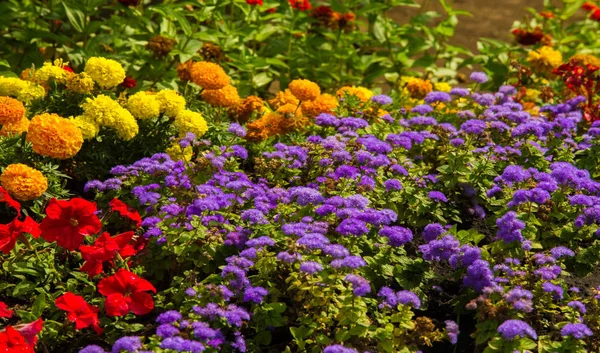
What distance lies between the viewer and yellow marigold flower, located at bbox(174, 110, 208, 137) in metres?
4.66

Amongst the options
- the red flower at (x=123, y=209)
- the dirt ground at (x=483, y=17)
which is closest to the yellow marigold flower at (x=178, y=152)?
the red flower at (x=123, y=209)

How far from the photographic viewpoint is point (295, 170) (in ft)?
14.9

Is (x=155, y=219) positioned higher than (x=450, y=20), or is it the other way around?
(x=450, y=20)

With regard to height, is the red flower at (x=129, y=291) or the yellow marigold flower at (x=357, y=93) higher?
the yellow marigold flower at (x=357, y=93)

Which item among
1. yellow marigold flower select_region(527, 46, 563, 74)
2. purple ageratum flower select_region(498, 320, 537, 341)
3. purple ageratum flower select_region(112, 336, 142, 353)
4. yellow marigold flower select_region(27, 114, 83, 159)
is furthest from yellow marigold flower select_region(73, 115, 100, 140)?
yellow marigold flower select_region(527, 46, 563, 74)

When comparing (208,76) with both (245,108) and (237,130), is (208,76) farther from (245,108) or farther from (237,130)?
(237,130)

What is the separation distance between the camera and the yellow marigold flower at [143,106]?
4.60 metres

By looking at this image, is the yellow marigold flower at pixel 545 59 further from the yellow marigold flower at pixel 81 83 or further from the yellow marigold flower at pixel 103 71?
the yellow marigold flower at pixel 81 83

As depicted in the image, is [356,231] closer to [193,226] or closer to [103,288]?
[193,226]

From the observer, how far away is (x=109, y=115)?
4438 mm

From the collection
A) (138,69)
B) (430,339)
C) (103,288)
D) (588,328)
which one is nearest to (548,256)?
(588,328)

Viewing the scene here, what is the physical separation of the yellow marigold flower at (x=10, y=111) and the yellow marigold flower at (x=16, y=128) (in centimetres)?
3

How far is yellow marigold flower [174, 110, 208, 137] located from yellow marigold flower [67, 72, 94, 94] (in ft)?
1.46

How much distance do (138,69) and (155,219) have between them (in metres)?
2.35
